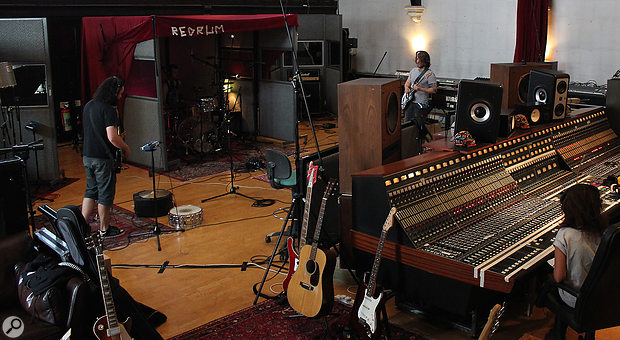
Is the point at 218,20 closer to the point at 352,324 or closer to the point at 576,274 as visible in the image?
the point at 352,324

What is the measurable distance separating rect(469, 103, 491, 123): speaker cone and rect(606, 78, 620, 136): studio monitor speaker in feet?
8.33

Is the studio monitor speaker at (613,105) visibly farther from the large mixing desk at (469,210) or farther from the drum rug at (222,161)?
the drum rug at (222,161)

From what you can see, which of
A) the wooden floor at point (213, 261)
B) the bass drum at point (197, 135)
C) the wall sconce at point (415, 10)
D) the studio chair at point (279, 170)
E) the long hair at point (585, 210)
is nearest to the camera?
the long hair at point (585, 210)

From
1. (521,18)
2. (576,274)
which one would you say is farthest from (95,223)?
(521,18)

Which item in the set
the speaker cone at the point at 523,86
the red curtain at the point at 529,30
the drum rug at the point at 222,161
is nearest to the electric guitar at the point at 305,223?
the speaker cone at the point at 523,86

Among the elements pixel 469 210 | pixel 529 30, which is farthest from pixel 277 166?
pixel 529 30

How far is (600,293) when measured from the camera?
380 centimetres

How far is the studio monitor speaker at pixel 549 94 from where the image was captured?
6.42 meters

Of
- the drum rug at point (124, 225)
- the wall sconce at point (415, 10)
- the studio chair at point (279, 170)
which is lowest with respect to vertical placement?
the drum rug at point (124, 225)

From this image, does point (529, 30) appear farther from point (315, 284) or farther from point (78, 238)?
point (78, 238)

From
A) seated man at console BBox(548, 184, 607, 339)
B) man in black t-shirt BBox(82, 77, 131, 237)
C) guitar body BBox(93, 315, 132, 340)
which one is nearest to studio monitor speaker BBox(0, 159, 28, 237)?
man in black t-shirt BBox(82, 77, 131, 237)

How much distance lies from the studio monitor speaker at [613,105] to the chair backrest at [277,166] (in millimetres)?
3725

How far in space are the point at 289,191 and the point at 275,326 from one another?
154 inches

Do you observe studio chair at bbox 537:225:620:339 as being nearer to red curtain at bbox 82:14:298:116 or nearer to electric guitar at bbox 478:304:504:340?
electric guitar at bbox 478:304:504:340
